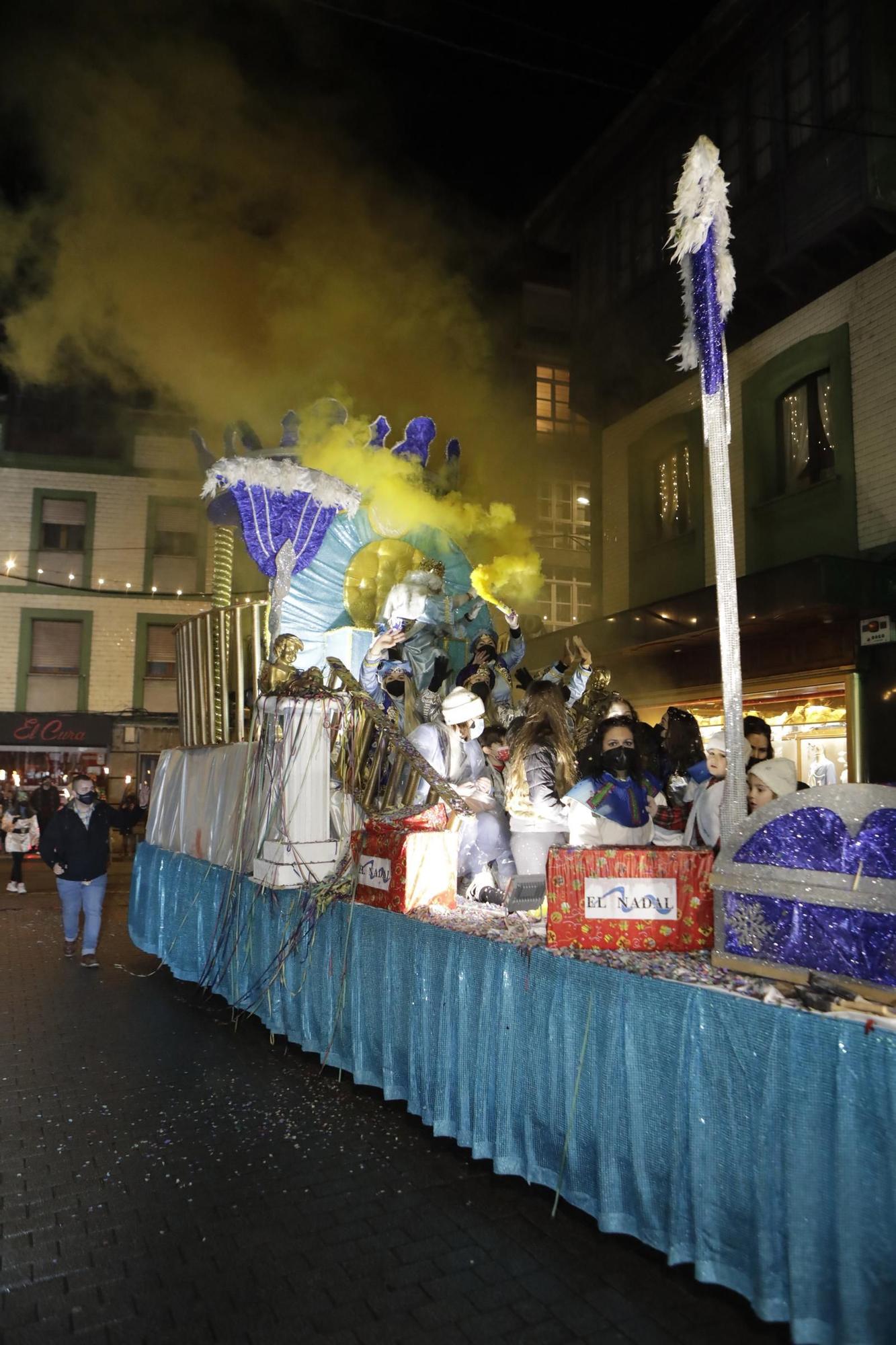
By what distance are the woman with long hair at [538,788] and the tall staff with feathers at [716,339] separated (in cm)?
151

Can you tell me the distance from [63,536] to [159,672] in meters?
4.72

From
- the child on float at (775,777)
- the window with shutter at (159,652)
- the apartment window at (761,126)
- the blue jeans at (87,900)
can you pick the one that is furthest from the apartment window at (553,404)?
the child on float at (775,777)

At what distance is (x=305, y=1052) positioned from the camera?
18.3 ft

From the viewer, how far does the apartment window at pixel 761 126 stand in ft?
38.2

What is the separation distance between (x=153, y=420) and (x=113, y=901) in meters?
16.0

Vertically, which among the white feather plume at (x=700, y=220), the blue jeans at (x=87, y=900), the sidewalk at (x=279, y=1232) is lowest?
the sidewalk at (x=279, y=1232)

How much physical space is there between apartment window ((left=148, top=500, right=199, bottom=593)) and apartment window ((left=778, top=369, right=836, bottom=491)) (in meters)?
17.7

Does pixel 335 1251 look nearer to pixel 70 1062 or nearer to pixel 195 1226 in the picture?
pixel 195 1226

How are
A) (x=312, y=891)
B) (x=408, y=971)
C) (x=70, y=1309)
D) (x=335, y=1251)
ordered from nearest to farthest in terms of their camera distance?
(x=70, y=1309) < (x=335, y=1251) < (x=408, y=971) < (x=312, y=891)

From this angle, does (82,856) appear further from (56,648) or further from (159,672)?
(56,648)

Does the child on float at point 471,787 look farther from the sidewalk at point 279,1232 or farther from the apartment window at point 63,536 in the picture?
the apartment window at point 63,536

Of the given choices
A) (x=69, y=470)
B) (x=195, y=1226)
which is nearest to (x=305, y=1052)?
(x=195, y=1226)

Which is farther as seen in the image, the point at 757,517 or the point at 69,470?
the point at 69,470

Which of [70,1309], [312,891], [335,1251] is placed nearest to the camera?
[70,1309]
